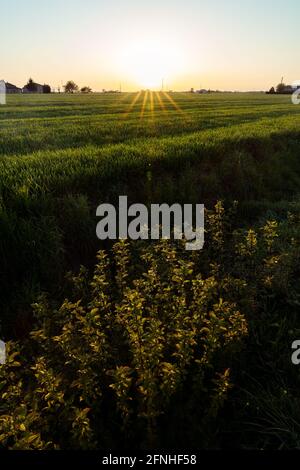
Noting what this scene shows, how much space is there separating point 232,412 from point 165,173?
4.97m

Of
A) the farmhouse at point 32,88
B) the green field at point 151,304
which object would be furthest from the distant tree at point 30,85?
the green field at point 151,304

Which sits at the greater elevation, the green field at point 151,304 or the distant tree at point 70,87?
the distant tree at point 70,87

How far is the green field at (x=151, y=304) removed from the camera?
2.47 metres

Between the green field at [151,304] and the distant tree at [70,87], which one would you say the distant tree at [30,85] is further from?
the green field at [151,304]

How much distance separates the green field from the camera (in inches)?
97.3

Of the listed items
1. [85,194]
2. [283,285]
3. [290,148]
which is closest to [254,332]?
[283,285]

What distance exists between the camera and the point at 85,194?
5660 mm

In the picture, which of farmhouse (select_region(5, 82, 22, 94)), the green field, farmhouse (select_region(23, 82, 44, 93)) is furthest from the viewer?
farmhouse (select_region(23, 82, 44, 93))

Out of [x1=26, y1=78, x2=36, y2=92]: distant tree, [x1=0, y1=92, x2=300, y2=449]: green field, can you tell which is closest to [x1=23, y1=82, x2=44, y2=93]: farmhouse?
[x1=26, y1=78, x2=36, y2=92]: distant tree

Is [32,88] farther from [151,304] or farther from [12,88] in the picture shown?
[151,304]

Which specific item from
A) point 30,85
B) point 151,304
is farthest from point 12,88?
point 151,304

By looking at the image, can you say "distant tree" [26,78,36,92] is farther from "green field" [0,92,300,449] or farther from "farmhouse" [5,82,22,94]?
"green field" [0,92,300,449]

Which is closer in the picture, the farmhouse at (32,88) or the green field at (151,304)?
the green field at (151,304)

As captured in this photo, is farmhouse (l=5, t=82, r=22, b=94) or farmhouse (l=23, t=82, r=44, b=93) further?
farmhouse (l=23, t=82, r=44, b=93)
